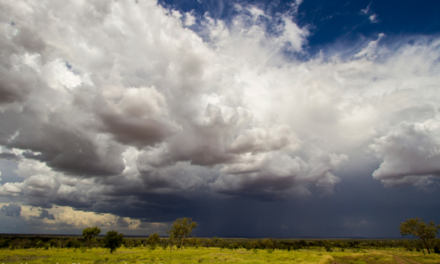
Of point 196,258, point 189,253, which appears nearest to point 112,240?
point 189,253

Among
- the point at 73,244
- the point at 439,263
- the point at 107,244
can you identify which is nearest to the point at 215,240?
the point at 73,244

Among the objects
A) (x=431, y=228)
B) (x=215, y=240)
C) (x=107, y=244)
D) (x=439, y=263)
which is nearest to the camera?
(x=439, y=263)

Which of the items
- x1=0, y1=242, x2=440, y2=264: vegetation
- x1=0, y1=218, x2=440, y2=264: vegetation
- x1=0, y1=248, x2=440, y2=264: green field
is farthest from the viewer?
x1=0, y1=218, x2=440, y2=264: vegetation

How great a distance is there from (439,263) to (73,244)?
153 metres

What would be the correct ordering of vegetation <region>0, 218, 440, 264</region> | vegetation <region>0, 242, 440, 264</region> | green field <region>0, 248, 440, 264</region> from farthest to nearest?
1. vegetation <region>0, 218, 440, 264</region>
2. green field <region>0, 248, 440, 264</region>
3. vegetation <region>0, 242, 440, 264</region>

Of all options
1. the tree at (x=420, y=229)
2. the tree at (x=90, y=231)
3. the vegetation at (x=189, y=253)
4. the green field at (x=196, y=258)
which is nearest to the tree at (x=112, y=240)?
the vegetation at (x=189, y=253)

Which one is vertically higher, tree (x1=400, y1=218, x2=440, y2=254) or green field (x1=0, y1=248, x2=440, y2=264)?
tree (x1=400, y1=218, x2=440, y2=254)

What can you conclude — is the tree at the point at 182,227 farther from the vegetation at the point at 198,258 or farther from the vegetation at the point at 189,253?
the vegetation at the point at 198,258

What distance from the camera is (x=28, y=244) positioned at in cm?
13100

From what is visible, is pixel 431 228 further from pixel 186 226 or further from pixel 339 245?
pixel 186 226

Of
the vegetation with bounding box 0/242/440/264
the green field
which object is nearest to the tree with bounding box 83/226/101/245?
the vegetation with bounding box 0/242/440/264

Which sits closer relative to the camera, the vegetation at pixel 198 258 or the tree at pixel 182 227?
the vegetation at pixel 198 258

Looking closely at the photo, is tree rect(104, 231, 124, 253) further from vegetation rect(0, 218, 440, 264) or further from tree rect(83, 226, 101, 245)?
tree rect(83, 226, 101, 245)

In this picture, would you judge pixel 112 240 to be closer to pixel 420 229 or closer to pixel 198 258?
pixel 198 258
